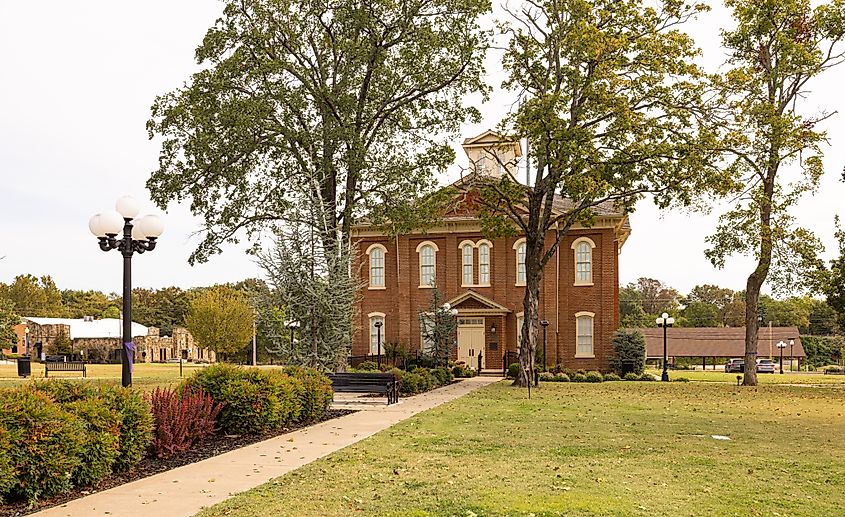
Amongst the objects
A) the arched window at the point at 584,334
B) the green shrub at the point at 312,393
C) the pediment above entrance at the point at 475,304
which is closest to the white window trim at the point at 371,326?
the pediment above entrance at the point at 475,304

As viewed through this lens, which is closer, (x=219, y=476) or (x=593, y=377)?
(x=219, y=476)

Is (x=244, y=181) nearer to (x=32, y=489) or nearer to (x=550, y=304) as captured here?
(x=550, y=304)

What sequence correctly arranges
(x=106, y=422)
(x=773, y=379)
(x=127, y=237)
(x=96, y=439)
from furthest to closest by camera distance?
(x=773, y=379)
(x=127, y=237)
(x=106, y=422)
(x=96, y=439)

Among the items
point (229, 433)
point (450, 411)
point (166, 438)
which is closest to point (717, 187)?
point (450, 411)

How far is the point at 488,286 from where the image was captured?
4134cm

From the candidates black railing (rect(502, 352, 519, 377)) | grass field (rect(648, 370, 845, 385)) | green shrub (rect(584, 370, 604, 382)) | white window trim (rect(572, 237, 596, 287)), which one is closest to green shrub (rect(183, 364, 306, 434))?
green shrub (rect(584, 370, 604, 382))

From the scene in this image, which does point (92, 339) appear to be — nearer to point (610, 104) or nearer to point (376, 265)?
point (376, 265)

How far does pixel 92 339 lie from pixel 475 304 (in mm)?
43953

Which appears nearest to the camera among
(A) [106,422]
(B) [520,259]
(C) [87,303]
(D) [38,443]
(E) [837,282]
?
(D) [38,443]

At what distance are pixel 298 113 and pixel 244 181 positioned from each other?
123 inches

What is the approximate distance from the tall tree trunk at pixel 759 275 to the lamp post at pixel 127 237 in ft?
74.3

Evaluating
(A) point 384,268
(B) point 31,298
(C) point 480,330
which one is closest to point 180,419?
(C) point 480,330

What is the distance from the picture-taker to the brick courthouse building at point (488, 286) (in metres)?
39.5

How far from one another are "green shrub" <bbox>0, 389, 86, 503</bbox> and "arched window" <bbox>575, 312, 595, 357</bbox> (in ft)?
108
